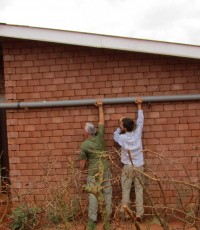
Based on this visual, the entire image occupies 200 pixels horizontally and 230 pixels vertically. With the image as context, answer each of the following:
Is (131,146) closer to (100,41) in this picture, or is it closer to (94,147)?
(94,147)

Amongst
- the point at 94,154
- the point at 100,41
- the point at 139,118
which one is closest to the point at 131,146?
the point at 139,118

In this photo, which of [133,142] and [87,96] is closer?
[133,142]

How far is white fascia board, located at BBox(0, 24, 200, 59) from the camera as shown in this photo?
18.8 feet

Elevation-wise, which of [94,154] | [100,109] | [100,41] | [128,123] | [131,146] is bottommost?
[94,154]

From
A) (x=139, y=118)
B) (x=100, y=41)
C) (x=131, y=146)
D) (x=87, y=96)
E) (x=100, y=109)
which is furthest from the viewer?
(x=87, y=96)

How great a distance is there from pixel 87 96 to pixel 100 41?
0.98 m

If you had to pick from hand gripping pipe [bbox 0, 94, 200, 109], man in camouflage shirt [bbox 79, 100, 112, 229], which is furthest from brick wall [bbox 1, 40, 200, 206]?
man in camouflage shirt [bbox 79, 100, 112, 229]

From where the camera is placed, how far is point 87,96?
6336 mm

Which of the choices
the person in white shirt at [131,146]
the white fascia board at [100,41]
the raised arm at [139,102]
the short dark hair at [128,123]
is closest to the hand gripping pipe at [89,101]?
the raised arm at [139,102]

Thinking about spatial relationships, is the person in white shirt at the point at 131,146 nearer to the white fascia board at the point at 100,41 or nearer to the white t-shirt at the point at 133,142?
the white t-shirt at the point at 133,142

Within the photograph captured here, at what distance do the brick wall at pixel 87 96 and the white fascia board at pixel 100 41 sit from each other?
0.44 meters

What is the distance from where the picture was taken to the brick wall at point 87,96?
621 centimetres

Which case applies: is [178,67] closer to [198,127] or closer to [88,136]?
[198,127]

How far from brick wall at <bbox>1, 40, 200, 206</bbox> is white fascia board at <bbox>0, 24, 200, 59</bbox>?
0.44 metres
